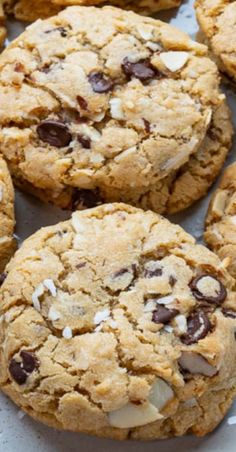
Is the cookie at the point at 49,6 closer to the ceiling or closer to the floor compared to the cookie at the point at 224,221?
closer to the ceiling

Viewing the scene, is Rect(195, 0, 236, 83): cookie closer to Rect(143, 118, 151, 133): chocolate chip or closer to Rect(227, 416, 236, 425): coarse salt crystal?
Rect(143, 118, 151, 133): chocolate chip

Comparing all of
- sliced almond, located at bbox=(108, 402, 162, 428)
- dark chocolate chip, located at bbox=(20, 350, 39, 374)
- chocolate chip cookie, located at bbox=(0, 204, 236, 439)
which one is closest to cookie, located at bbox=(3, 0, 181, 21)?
chocolate chip cookie, located at bbox=(0, 204, 236, 439)

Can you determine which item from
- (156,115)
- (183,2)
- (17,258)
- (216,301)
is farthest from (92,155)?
(183,2)

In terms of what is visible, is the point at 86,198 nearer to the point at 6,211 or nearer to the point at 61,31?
the point at 6,211

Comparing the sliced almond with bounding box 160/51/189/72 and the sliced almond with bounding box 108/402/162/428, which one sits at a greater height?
the sliced almond with bounding box 160/51/189/72

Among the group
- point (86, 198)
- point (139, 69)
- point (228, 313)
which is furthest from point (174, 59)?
point (228, 313)

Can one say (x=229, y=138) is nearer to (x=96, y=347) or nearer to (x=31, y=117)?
(x=31, y=117)

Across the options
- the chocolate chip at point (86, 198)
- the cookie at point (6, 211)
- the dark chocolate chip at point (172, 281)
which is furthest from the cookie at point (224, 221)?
the cookie at point (6, 211)

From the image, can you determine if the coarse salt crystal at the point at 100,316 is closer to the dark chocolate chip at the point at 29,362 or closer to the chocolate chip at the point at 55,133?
the dark chocolate chip at the point at 29,362
